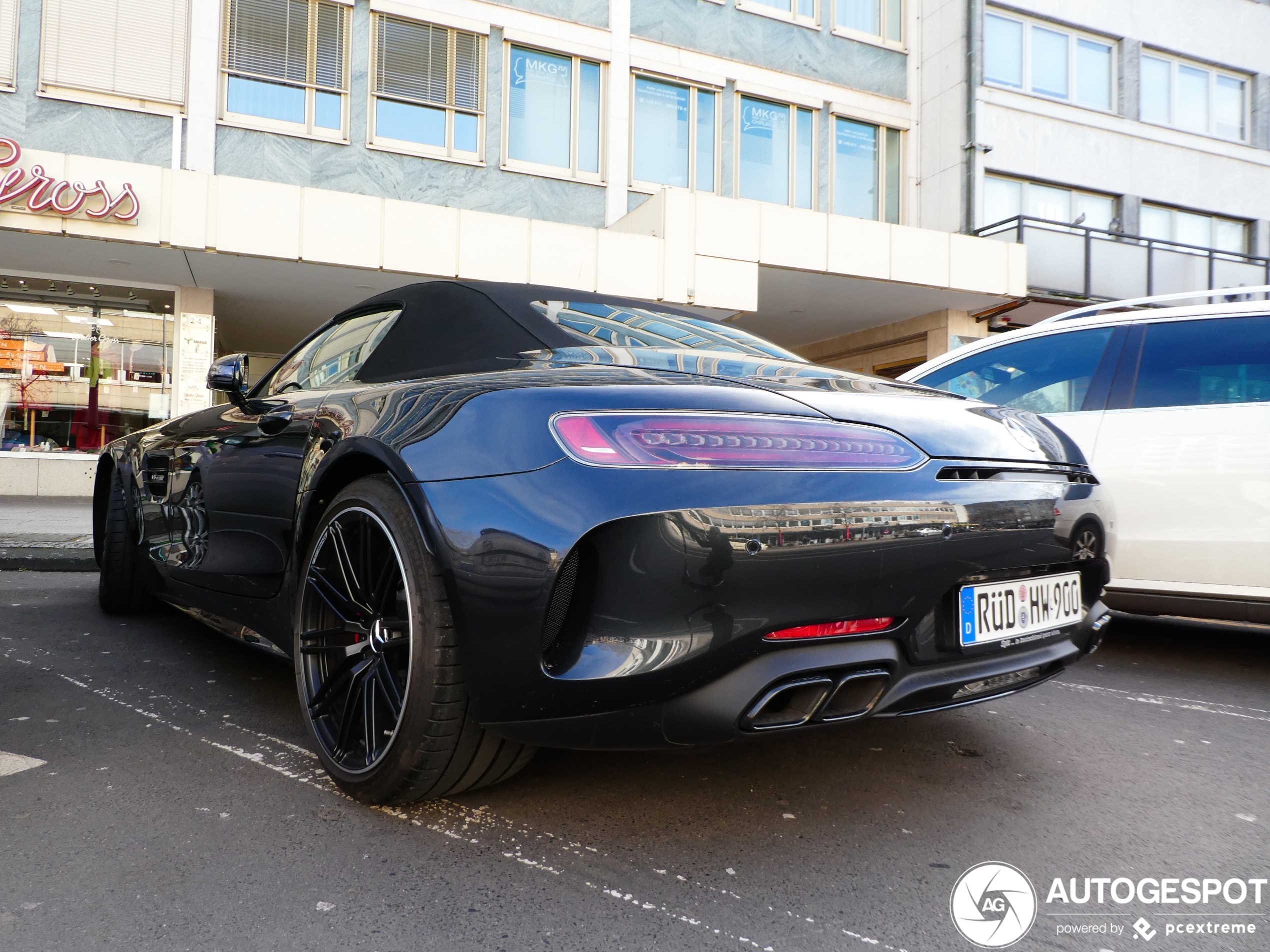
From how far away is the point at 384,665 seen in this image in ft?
6.88

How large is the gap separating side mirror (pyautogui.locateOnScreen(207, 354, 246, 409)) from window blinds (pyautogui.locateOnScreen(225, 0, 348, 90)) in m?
11.7

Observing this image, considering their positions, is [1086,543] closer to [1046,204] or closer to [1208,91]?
[1046,204]

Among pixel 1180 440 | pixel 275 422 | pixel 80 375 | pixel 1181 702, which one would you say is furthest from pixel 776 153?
pixel 275 422

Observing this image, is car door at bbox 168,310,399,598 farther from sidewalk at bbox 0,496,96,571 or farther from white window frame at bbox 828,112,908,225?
white window frame at bbox 828,112,908,225

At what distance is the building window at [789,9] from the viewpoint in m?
15.9

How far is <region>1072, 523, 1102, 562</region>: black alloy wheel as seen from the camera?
90.4 inches

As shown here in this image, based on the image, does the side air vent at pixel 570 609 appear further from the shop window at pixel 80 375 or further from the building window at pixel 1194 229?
the building window at pixel 1194 229

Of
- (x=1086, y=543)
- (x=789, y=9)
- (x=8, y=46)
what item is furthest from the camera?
(x=789, y=9)

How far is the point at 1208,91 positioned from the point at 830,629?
73.8 ft

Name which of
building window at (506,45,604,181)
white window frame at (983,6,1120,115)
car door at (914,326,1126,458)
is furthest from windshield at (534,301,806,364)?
white window frame at (983,6,1120,115)

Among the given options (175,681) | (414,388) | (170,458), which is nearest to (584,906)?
(414,388)

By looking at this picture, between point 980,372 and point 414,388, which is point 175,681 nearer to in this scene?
point 414,388

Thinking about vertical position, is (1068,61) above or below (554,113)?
above

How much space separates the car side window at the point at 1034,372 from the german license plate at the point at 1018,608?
1788 mm
